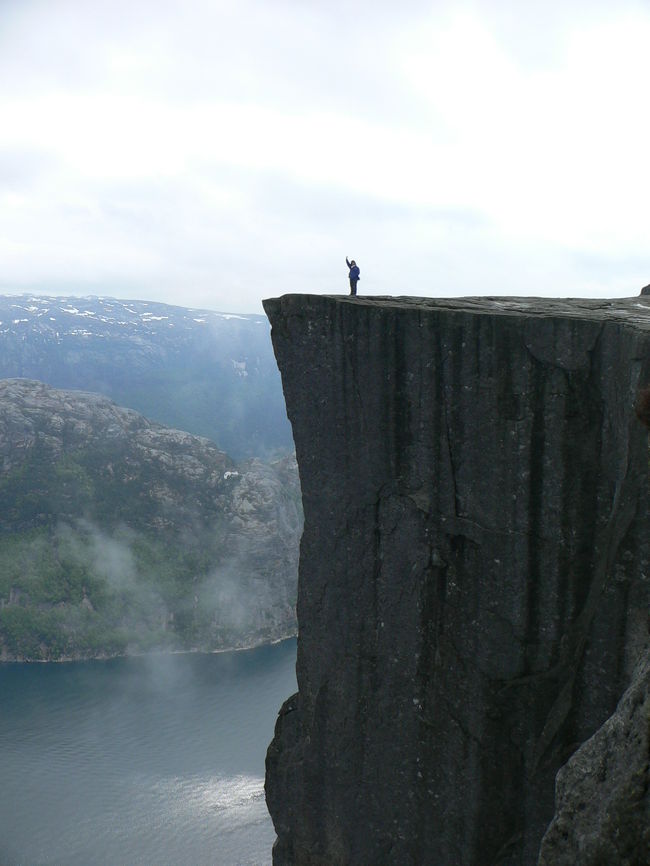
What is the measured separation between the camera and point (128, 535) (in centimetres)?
15800

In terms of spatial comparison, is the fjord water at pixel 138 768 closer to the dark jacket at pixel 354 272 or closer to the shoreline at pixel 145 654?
the shoreline at pixel 145 654

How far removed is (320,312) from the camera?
1602 centimetres

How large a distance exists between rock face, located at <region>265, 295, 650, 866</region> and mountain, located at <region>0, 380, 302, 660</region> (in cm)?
12069

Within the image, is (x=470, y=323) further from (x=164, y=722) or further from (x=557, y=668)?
(x=164, y=722)

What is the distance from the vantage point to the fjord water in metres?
64.4

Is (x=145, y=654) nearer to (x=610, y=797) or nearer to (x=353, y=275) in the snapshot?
(x=353, y=275)

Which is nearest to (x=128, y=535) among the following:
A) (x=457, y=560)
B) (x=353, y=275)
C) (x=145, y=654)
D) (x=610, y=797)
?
(x=145, y=654)

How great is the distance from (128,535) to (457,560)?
493 feet

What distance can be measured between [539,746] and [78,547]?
151m

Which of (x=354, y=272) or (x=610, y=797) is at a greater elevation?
(x=354, y=272)

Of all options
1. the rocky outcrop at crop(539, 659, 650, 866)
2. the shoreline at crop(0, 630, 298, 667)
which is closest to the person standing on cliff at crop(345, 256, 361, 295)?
the rocky outcrop at crop(539, 659, 650, 866)

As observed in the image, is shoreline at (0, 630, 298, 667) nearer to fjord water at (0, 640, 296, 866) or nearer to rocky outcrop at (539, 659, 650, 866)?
fjord water at (0, 640, 296, 866)

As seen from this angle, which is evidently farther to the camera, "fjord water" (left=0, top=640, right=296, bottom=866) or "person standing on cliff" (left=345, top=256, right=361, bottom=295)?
"fjord water" (left=0, top=640, right=296, bottom=866)

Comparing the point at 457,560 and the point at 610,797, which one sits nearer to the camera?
the point at 610,797
